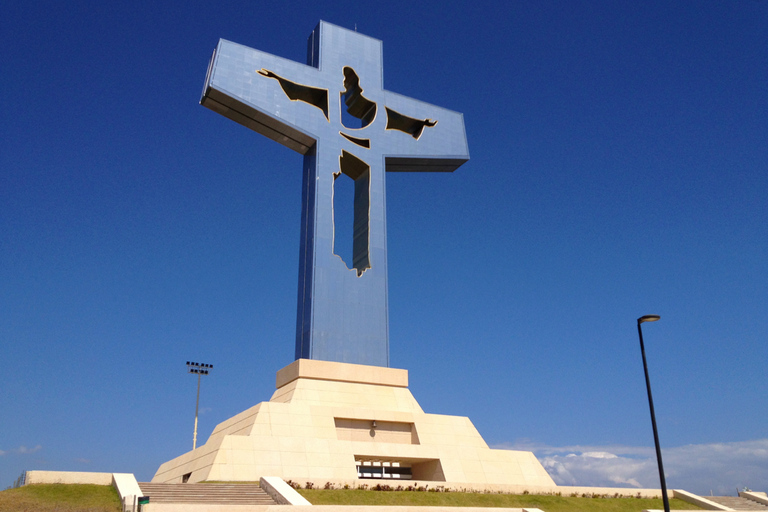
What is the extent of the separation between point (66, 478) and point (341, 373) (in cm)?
1064

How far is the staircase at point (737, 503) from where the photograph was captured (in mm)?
25344

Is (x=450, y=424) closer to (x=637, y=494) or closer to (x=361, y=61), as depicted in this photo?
(x=637, y=494)

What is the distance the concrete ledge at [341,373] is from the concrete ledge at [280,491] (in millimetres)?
6219

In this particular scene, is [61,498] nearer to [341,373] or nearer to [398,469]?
[341,373]

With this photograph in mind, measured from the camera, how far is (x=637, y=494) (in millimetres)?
25172

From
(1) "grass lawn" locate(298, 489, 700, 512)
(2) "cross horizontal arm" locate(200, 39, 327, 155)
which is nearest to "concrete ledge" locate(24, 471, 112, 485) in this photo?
(1) "grass lawn" locate(298, 489, 700, 512)

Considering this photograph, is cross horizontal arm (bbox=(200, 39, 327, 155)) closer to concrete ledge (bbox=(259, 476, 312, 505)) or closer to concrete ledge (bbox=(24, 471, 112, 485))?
concrete ledge (bbox=(259, 476, 312, 505))

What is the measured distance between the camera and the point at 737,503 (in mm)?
26109

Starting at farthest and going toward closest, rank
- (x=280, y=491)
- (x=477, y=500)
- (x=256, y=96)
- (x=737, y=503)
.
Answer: (x=256, y=96)
(x=737, y=503)
(x=477, y=500)
(x=280, y=491)

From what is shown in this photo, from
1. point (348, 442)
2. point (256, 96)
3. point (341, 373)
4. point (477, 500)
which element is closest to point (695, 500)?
point (477, 500)

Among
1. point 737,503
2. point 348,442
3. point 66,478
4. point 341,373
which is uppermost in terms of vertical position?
point 341,373

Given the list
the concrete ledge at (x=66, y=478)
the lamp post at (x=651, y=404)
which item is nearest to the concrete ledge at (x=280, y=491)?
the concrete ledge at (x=66, y=478)

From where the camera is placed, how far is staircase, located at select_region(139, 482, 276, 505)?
17422mm

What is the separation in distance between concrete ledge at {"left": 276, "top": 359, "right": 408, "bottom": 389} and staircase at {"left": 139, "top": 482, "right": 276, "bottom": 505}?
6.87 m
